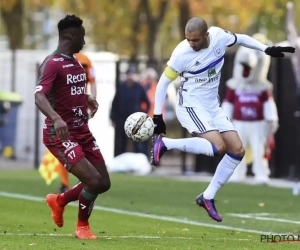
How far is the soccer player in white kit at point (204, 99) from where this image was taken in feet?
39.6

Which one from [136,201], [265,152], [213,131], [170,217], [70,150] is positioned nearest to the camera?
[70,150]

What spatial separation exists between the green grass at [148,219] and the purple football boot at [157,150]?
31.9 inches

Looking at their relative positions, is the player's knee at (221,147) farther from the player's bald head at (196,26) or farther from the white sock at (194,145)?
the player's bald head at (196,26)

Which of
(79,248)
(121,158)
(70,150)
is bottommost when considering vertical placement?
(121,158)

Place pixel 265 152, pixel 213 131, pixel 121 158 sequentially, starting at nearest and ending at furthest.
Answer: pixel 213 131 → pixel 265 152 → pixel 121 158

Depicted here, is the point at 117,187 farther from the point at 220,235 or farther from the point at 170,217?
the point at 220,235

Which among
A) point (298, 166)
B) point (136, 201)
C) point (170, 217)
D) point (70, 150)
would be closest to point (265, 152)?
point (298, 166)

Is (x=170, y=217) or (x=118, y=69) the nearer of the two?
(x=170, y=217)

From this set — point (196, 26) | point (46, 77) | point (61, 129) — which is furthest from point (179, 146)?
point (61, 129)

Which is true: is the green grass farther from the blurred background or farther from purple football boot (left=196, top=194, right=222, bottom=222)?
the blurred background

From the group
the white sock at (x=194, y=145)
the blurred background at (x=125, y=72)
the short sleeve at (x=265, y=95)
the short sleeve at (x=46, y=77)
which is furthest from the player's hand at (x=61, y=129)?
the short sleeve at (x=265, y=95)

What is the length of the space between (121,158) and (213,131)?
12519mm

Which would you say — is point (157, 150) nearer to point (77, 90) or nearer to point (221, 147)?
point (221, 147)

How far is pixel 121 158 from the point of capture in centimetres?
2466
